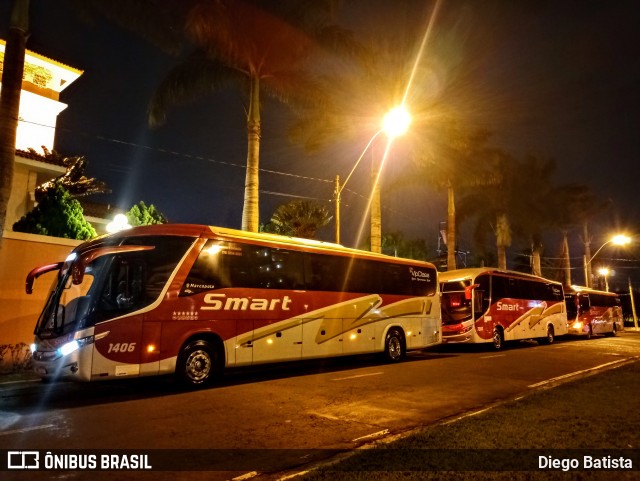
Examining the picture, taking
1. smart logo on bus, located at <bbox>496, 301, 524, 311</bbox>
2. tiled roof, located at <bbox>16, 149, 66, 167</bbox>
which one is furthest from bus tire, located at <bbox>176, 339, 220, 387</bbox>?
smart logo on bus, located at <bbox>496, 301, 524, 311</bbox>

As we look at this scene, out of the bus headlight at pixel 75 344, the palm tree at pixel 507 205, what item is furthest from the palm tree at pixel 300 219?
the bus headlight at pixel 75 344

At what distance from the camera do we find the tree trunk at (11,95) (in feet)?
38.5

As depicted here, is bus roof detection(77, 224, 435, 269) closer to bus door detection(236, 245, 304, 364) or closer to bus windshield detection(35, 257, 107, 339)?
bus door detection(236, 245, 304, 364)

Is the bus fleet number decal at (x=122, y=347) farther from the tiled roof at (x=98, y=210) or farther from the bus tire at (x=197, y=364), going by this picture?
the tiled roof at (x=98, y=210)

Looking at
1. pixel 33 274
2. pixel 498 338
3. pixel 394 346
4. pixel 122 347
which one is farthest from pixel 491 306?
pixel 33 274

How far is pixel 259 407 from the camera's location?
8367 millimetres

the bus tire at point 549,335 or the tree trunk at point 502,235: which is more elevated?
the tree trunk at point 502,235

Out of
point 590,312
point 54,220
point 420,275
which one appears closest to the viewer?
point 420,275

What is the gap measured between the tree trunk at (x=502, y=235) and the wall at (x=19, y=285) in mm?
28329

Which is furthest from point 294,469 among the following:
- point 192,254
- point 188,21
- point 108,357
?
point 188,21

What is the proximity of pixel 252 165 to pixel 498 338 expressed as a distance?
12.8m

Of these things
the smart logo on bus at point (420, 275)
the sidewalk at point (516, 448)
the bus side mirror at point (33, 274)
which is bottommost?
the sidewalk at point (516, 448)

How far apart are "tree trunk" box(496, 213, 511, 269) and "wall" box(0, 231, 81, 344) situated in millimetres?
28329

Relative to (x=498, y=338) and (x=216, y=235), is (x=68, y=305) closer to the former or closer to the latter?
(x=216, y=235)
